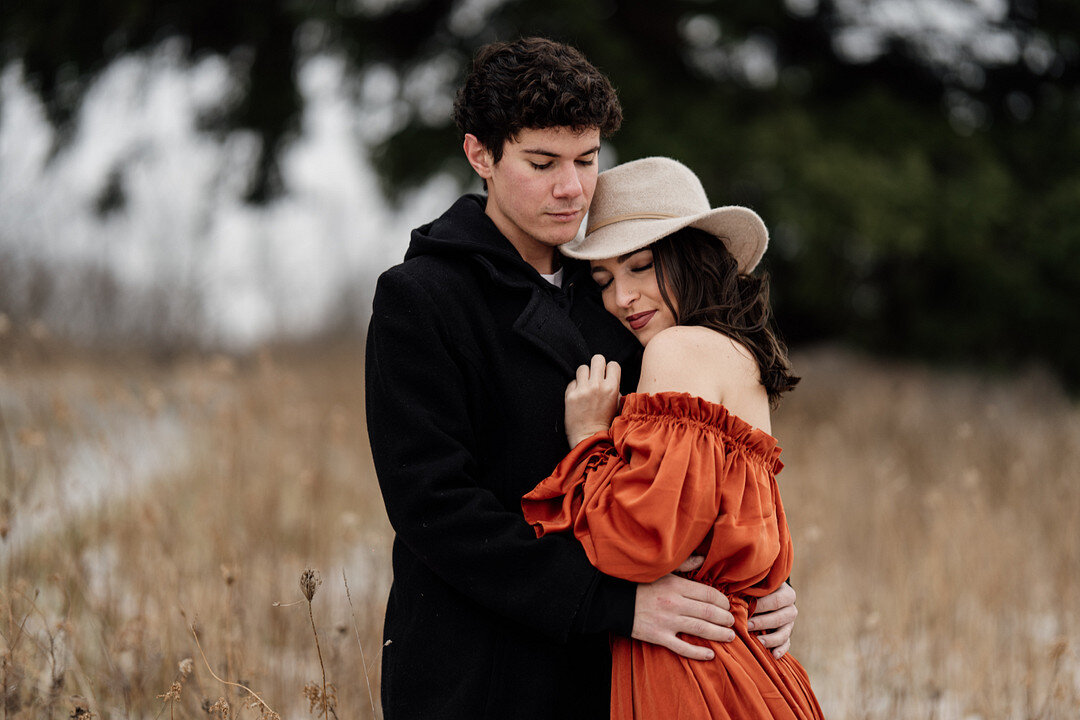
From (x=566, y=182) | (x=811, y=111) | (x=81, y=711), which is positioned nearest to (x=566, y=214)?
(x=566, y=182)

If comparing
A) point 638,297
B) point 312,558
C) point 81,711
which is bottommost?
point 312,558

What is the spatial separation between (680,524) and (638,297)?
22.3 inches

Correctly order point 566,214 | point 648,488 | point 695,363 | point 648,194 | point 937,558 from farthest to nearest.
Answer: point 937,558
point 648,194
point 566,214
point 695,363
point 648,488

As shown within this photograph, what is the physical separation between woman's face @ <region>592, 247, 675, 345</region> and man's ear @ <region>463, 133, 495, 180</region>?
0.35 m

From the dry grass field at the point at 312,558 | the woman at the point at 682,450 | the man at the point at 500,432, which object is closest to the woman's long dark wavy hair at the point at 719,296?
the woman at the point at 682,450

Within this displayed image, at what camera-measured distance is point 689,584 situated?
1.76 m

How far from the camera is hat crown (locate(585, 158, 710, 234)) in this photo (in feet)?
6.66

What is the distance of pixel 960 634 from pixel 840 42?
6002 mm

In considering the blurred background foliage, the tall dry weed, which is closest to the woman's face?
the tall dry weed

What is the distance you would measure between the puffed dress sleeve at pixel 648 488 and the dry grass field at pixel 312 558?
0.61 m

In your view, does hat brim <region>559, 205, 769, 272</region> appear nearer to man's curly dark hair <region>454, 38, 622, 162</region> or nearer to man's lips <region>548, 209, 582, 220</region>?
man's lips <region>548, 209, 582, 220</region>

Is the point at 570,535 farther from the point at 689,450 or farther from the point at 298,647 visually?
the point at 298,647

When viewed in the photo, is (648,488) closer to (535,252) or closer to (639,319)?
(639,319)

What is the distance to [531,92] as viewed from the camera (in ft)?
5.94
